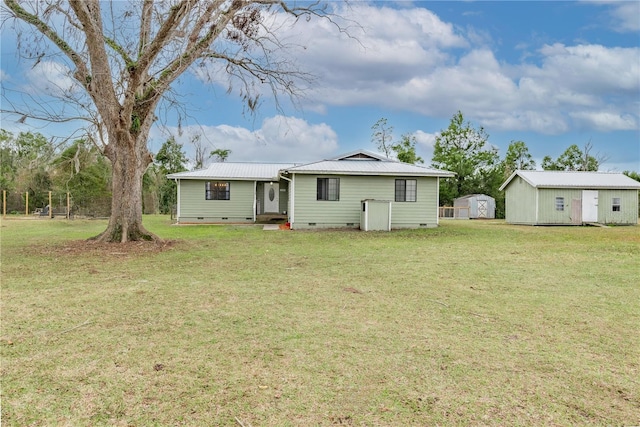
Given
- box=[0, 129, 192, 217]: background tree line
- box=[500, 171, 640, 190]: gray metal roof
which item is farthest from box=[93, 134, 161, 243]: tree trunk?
box=[500, 171, 640, 190]: gray metal roof

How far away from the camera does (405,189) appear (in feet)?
58.6

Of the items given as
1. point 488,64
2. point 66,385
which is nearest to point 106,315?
point 66,385

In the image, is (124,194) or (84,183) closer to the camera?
(124,194)

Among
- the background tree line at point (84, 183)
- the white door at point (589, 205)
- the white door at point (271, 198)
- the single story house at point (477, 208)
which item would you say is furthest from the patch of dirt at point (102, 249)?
the single story house at point (477, 208)

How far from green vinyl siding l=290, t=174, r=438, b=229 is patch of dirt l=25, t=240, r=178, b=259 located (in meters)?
6.99

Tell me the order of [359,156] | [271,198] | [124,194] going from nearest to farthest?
[124,194] < [359,156] < [271,198]

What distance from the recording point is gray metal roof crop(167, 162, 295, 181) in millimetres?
20539

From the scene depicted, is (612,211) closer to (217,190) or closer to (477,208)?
(477,208)

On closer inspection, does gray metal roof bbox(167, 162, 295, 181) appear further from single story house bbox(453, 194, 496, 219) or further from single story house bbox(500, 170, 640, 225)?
single story house bbox(453, 194, 496, 219)

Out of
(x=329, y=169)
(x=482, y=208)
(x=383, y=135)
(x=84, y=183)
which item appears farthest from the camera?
(x=383, y=135)

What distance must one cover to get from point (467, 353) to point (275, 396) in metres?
1.68

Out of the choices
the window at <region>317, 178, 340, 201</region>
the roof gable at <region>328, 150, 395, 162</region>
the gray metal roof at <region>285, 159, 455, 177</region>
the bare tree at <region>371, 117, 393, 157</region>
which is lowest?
the window at <region>317, 178, 340, 201</region>

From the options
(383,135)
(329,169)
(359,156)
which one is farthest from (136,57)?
(383,135)

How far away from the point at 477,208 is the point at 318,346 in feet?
103
